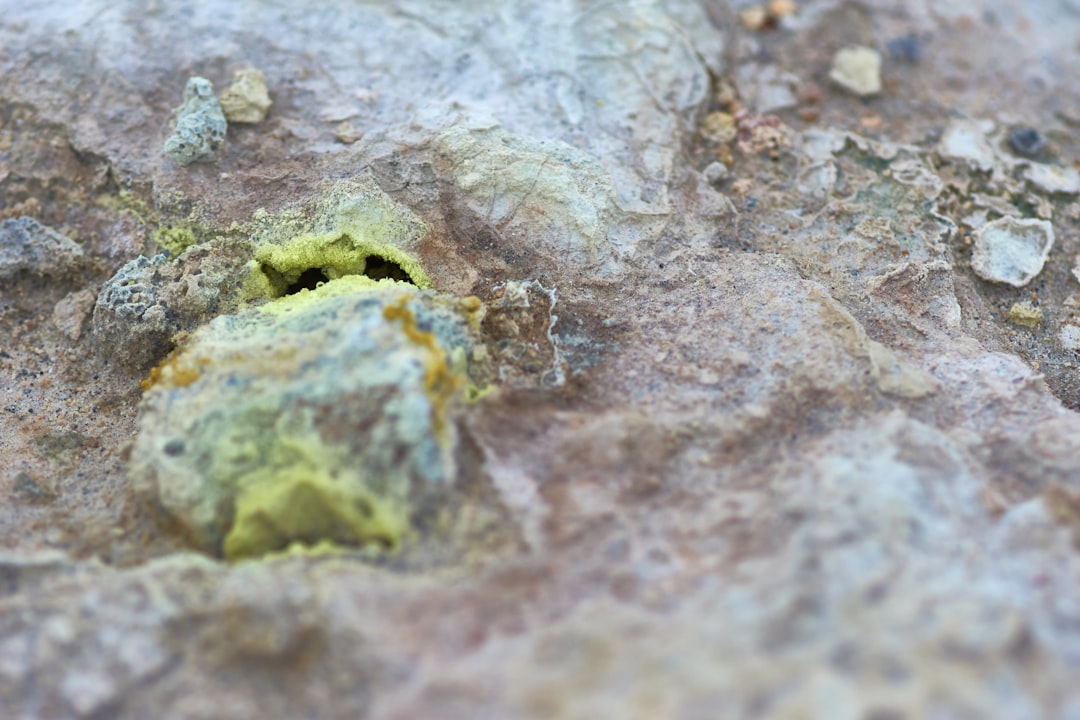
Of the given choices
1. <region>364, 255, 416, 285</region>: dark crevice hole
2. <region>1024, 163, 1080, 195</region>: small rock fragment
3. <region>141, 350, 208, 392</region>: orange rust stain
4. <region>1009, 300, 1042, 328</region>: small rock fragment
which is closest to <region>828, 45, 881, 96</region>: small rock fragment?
<region>1024, 163, 1080, 195</region>: small rock fragment

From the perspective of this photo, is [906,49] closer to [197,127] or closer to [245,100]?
[245,100]

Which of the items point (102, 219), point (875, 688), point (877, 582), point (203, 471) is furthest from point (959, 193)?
point (102, 219)

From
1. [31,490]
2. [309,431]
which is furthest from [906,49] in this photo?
[31,490]

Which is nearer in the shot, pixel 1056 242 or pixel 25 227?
pixel 25 227

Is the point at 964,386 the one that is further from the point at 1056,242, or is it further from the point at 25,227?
the point at 25,227

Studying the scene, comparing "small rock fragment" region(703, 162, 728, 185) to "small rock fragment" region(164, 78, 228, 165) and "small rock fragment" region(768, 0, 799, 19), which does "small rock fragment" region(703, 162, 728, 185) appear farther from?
"small rock fragment" region(164, 78, 228, 165)
